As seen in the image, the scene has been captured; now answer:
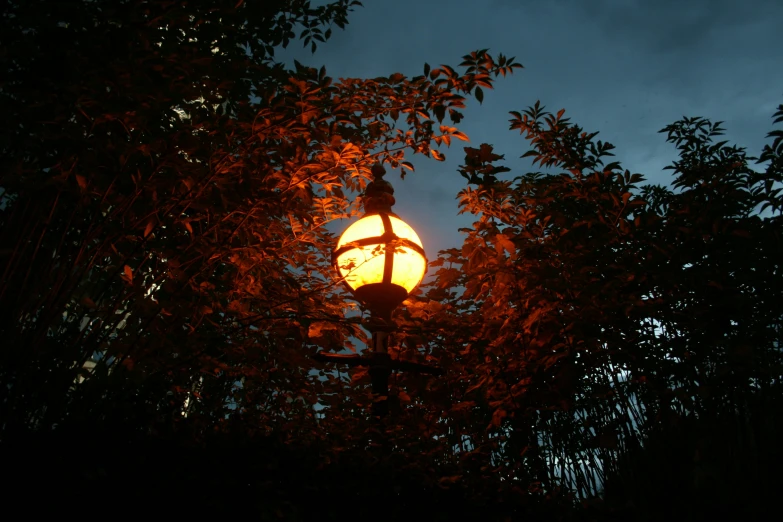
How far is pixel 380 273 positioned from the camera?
3.57 meters

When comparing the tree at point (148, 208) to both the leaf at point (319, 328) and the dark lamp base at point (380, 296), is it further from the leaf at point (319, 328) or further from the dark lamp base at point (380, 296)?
the dark lamp base at point (380, 296)

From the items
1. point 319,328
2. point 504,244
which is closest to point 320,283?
point 319,328

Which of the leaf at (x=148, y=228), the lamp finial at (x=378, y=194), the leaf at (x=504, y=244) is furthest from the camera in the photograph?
A: the lamp finial at (x=378, y=194)

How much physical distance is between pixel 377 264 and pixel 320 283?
73cm

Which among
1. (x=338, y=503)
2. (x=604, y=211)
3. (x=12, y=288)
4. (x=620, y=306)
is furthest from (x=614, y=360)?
(x=12, y=288)

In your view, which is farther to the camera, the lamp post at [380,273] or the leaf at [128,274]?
the lamp post at [380,273]

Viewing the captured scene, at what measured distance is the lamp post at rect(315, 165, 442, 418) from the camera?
11.4ft

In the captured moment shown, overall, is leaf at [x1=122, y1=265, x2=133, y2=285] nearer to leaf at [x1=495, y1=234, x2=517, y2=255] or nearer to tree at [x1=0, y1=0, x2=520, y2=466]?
tree at [x1=0, y1=0, x2=520, y2=466]

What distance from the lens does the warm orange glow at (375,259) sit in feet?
11.6

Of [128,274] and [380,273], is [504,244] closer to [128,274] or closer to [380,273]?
[380,273]

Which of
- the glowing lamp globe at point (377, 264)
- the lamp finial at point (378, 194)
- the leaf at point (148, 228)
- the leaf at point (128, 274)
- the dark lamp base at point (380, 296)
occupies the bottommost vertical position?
the leaf at point (128, 274)

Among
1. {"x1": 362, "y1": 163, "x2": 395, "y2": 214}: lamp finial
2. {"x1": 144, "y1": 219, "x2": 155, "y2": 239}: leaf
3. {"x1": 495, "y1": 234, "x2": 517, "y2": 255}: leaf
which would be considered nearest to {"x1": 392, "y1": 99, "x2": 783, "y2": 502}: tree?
{"x1": 495, "y1": 234, "x2": 517, "y2": 255}: leaf

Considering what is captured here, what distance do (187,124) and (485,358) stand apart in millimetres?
2389

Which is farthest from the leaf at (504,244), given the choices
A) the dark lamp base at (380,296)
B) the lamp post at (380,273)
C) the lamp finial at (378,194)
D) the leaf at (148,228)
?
the leaf at (148,228)
